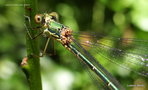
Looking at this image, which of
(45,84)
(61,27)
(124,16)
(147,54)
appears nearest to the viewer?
(61,27)

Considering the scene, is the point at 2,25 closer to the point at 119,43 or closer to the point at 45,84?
the point at 45,84

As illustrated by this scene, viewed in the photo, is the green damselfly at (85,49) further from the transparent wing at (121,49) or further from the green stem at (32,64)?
the green stem at (32,64)

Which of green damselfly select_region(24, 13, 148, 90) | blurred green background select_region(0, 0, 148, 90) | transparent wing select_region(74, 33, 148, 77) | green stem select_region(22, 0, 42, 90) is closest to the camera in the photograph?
green stem select_region(22, 0, 42, 90)

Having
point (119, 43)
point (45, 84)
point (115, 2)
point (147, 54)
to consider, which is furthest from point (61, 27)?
point (115, 2)

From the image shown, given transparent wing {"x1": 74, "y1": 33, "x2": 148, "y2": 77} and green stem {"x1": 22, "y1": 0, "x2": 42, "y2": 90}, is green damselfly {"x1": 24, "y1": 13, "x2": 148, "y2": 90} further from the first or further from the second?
green stem {"x1": 22, "y1": 0, "x2": 42, "y2": 90}

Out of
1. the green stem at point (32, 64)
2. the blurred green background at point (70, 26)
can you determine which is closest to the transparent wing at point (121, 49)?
the blurred green background at point (70, 26)

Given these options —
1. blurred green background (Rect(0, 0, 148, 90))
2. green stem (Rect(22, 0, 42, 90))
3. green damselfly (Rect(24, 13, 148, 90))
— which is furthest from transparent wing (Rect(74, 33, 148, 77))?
green stem (Rect(22, 0, 42, 90))

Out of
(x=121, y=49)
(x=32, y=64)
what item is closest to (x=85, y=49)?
(x=121, y=49)

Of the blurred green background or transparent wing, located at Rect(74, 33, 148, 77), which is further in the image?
the blurred green background

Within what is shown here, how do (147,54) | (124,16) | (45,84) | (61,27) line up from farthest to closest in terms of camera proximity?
(124,16), (45,84), (147,54), (61,27)
